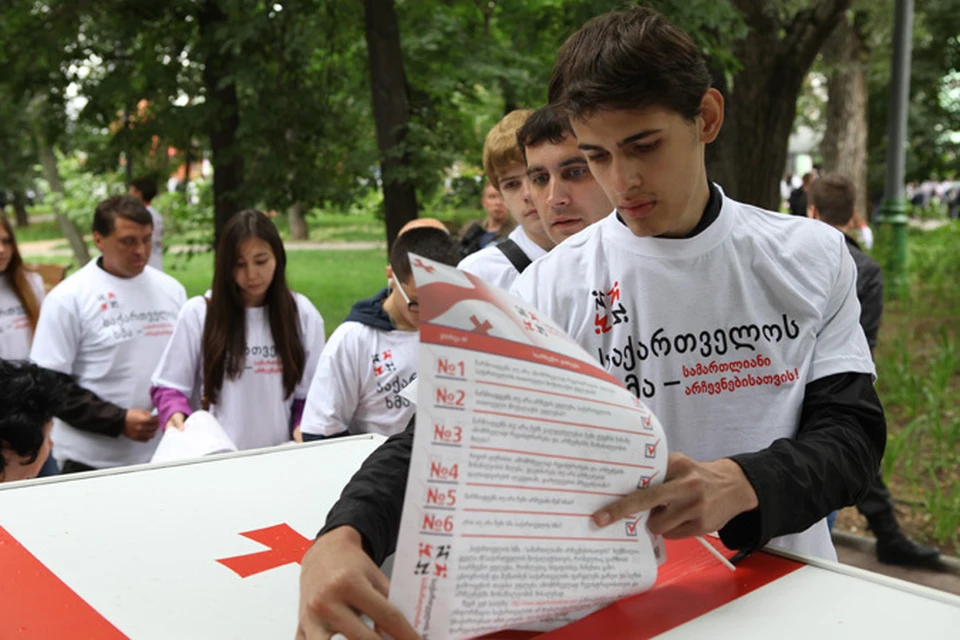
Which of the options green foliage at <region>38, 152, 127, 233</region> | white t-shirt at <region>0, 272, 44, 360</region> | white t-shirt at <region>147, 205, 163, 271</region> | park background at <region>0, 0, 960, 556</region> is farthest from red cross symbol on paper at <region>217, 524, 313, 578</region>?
green foliage at <region>38, 152, 127, 233</region>

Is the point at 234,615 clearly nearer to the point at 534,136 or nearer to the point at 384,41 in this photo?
the point at 534,136

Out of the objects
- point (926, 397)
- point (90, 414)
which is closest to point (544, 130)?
point (90, 414)

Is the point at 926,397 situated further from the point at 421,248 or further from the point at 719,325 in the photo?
the point at 719,325

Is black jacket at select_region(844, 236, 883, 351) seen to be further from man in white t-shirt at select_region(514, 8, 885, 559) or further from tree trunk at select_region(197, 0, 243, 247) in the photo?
tree trunk at select_region(197, 0, 243, 247)

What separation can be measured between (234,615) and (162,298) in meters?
3.54

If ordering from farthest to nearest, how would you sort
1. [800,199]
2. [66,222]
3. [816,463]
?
[800,199] < [66,222] < [816,463]

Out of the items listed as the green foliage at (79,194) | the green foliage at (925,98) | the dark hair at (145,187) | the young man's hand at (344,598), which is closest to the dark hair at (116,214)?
the young man's hand at (344,598)

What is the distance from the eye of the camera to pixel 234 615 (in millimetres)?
1332

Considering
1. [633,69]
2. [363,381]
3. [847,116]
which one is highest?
[847,116]

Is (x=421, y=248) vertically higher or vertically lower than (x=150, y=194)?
lower

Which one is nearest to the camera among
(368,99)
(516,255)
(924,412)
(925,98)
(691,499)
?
(691,499)

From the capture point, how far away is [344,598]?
1141mm

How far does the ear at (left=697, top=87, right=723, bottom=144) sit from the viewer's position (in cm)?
159

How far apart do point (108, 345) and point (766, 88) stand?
4696 mm
